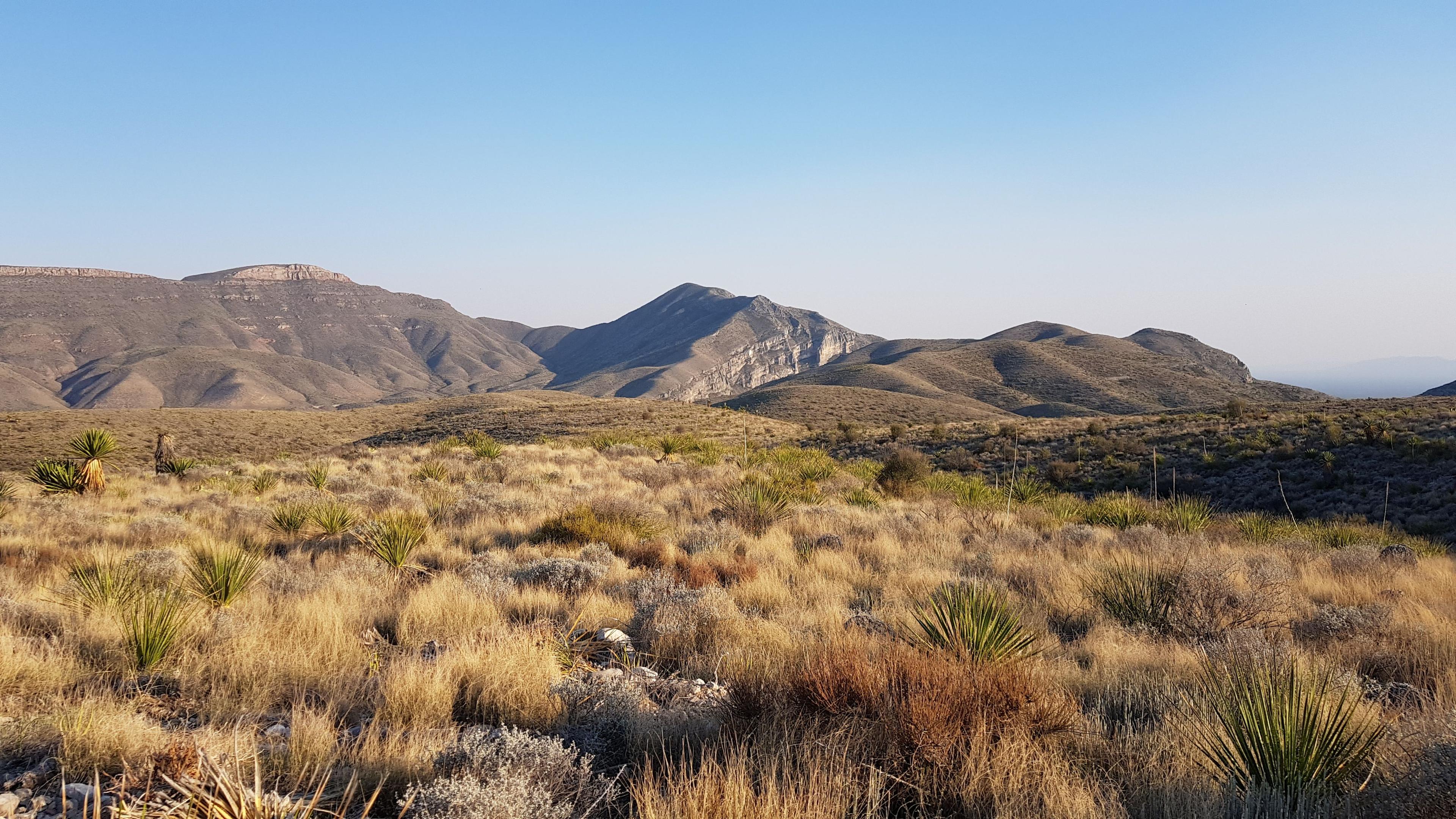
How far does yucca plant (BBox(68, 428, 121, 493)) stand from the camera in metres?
12.7

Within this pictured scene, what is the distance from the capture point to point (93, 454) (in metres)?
13.4

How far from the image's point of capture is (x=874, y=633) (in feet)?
15.6

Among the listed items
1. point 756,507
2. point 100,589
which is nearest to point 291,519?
point 100,589

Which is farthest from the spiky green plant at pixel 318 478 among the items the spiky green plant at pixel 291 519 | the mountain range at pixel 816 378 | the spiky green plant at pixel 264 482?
the mountain range at pixel 816 378

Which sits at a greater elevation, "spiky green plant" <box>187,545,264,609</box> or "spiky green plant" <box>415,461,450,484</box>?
"spiky green plant" <box>187,545,264,609</box>

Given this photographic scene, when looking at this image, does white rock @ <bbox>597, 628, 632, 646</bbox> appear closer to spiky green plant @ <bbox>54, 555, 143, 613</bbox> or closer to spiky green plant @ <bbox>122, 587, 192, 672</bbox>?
spiky green plant @ <bbox>122, 587, 192, 672</bbox>

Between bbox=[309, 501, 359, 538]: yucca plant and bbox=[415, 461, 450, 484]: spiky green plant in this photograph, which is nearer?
bbox=[309, 501, 359, 538]: yucca plant

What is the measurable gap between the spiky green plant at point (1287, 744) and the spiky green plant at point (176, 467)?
20.1 metres

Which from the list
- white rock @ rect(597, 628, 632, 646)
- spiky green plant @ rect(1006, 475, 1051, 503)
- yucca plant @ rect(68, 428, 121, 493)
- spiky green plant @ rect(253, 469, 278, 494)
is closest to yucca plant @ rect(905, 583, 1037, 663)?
white rock @ rect(597, 628, 632, 646)

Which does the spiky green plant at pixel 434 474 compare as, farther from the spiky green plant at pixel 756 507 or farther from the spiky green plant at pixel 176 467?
the spiky green plant at pixel 756 507

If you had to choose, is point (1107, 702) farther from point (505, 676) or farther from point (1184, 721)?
point (505, 676)

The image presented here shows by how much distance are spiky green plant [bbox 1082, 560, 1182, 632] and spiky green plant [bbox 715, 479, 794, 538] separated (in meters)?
4.64

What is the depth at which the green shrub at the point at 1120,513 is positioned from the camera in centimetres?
1170

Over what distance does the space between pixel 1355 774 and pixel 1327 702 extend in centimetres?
36
